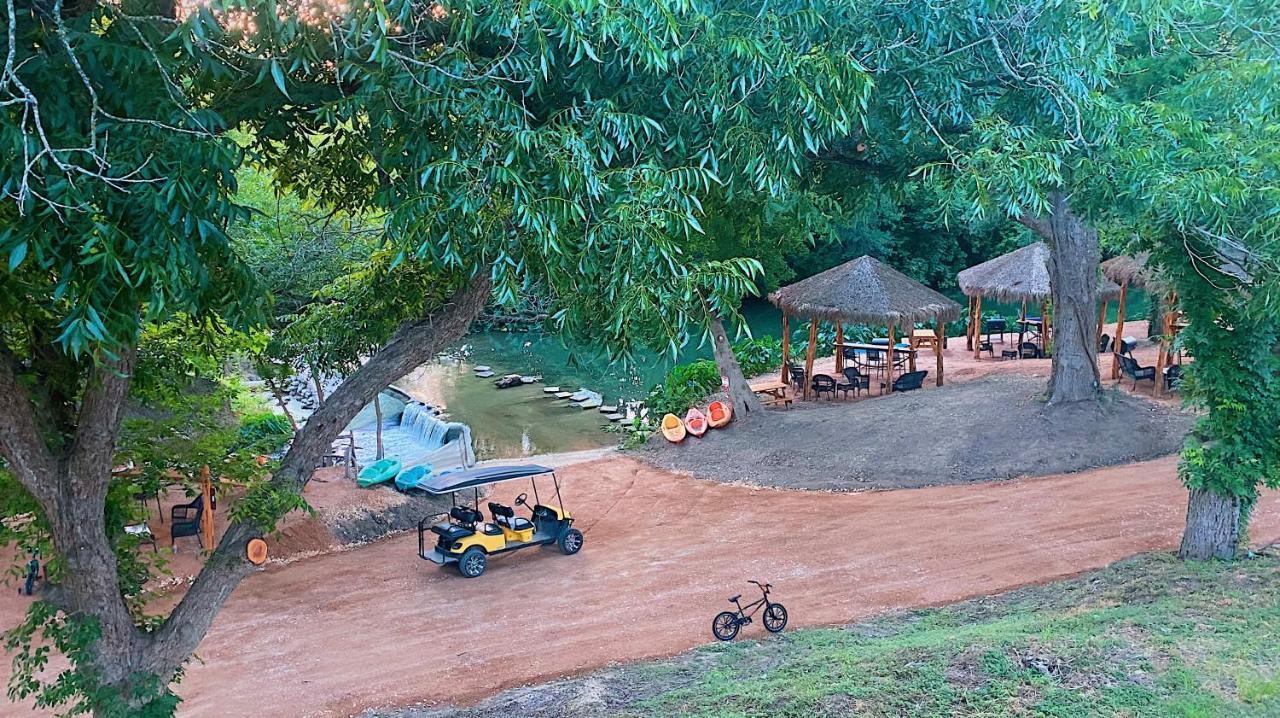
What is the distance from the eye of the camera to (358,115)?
20.7 ft

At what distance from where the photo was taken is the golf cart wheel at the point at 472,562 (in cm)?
1180

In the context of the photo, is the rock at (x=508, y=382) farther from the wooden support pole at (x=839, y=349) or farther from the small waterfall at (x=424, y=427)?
the wooden support pole at (x=839, y=349)

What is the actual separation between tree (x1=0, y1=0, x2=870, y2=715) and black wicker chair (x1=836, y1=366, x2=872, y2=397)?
40.7ft

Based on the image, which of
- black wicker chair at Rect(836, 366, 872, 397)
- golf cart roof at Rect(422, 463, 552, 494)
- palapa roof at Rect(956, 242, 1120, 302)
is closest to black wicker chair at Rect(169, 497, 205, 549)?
golf cart roof at Rect(422, 463, 552, 494)

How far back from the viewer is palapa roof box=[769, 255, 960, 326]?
59.6 feet

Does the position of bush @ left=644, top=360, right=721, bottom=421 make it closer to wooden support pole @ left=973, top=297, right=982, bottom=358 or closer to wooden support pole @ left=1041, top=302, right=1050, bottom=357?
wooden support pole @ left=973, top=297, right=982, bottom=358

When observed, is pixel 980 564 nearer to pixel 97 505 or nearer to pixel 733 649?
pixel 733 649

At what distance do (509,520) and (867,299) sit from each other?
892cm

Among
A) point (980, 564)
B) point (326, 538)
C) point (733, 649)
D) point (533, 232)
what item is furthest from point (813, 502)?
point (533, 232)

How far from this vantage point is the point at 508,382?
27.2 metres

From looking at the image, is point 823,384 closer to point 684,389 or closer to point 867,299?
point 867,299

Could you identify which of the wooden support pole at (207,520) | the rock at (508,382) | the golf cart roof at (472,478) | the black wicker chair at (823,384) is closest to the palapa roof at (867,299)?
the black wicker chair at (823,384)

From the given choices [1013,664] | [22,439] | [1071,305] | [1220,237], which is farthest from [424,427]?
[1220,237]

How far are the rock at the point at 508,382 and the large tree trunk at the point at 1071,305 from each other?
15316 mm
